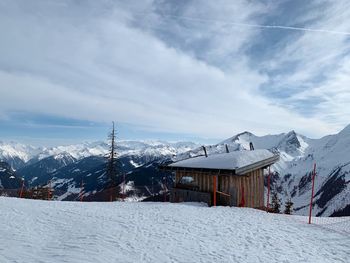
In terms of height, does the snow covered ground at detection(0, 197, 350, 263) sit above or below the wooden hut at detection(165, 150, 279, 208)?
below

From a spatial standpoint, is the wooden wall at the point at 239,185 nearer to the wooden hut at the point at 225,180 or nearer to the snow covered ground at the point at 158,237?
the wooden hut at the point at 225,180

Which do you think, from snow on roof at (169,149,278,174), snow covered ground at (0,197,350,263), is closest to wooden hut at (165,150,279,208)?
snow on roof at (169,149,278,174)

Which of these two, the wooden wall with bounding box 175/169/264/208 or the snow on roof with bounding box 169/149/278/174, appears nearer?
the wooden wall with bounding box 175/169/264/208

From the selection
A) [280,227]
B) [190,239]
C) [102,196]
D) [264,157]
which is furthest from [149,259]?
[102,196]

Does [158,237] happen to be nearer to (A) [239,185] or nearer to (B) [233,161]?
(A) [239,185]

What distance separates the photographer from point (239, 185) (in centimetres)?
2073

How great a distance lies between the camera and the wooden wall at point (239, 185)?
20705 mm

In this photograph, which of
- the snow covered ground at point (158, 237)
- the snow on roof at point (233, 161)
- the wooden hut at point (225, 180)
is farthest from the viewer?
the snow on roof at point (233, 161)

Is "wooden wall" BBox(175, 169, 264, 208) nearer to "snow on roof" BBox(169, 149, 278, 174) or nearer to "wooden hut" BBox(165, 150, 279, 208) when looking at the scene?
"wooden hut" BBox(165, 150, 279, 208)

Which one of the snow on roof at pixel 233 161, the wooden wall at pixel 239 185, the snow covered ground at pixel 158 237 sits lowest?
the snow covered ground at pixel 158 237

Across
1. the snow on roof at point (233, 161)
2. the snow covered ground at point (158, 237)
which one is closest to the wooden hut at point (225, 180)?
the snow on roof at point (233, 161)

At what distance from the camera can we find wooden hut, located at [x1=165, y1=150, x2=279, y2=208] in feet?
67.6

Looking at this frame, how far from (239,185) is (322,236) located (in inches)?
282

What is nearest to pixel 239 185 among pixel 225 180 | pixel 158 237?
pixel 225 180
